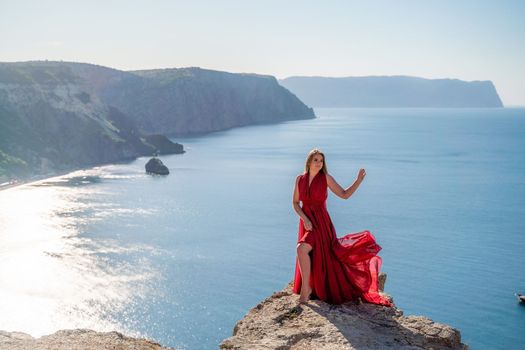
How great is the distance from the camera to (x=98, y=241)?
2876 inches

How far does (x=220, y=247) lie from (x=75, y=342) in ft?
208

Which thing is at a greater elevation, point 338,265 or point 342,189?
point 342,189

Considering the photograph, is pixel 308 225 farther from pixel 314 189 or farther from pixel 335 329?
pixel 335 329

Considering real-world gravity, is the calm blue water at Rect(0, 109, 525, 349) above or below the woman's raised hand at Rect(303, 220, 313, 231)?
below

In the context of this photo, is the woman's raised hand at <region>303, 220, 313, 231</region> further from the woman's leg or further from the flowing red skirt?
the woman's leg

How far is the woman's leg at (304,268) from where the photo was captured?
886 cm

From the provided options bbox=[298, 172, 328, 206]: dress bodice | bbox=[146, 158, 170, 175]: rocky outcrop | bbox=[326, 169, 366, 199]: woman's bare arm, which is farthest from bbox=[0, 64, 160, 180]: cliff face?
bbox=[326, 169, 366, 199]: woman's bare arm

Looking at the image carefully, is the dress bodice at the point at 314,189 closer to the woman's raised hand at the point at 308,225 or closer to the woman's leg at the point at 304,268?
the woman's raised hand at the point at 308,225

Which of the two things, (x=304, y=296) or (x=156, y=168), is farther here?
(x=156, y=168)

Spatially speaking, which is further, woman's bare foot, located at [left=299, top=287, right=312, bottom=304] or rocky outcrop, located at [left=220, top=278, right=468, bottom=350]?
woman's bare foot, located at [left=299, top=287, right=312, bottom=304]

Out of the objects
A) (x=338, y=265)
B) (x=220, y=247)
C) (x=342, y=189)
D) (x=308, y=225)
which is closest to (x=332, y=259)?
(x=338, y=265)

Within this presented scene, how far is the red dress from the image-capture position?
9008mm

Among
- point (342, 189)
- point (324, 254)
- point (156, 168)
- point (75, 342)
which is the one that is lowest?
point (156, 168)

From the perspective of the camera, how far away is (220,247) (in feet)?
232
